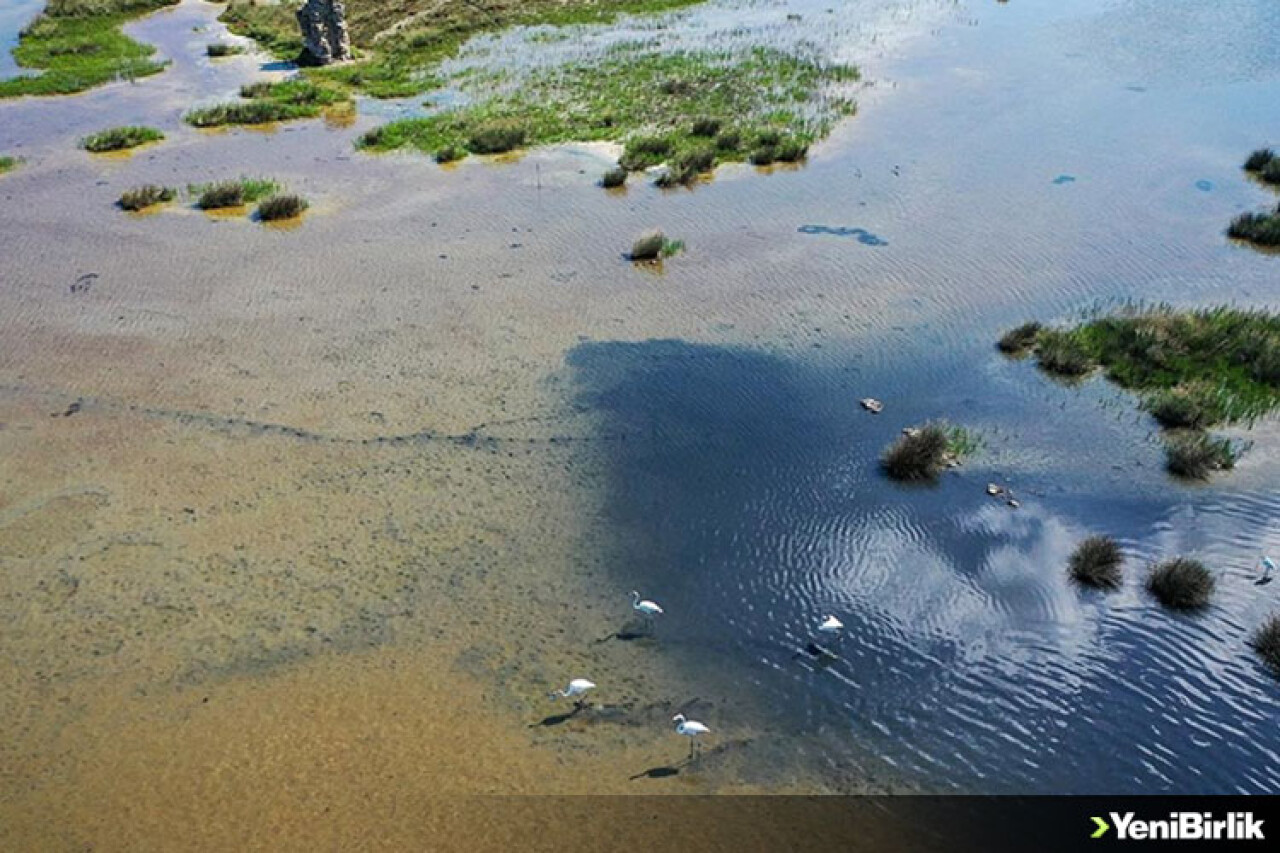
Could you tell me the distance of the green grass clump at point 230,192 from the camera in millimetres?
28562

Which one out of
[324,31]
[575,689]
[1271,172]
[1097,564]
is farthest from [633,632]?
[324,31]

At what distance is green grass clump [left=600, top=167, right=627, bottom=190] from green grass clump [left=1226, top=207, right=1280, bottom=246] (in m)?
16.2

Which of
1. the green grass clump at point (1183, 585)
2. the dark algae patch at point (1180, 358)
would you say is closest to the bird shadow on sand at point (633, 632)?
the green grass clump at point (1183, 585)

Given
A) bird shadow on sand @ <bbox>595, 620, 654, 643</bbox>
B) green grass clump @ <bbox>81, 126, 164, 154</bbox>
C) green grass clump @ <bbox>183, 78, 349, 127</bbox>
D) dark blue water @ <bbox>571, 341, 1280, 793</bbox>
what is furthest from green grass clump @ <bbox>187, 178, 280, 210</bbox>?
bird shadow on sand @ <bbox>595, 620, 654, 643</bbox>

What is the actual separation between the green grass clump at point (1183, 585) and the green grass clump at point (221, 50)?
44.4m

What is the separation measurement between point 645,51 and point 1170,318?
2780 centimetres

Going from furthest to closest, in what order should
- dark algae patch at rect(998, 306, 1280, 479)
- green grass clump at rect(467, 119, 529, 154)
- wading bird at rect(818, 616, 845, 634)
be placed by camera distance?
green grass clump at rect(467, 119, 529, 154)
dark algae patch at rect(998, 306, 1280, 479)
wading bird at rect(818, 616, 845, 634)

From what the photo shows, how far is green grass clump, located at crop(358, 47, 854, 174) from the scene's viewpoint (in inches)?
1237

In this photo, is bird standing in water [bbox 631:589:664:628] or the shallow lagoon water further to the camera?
bird standing in water [bbox 631:589:664:628]

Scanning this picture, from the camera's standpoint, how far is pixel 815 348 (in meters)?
20.6

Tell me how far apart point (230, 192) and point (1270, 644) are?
27286 millimetres

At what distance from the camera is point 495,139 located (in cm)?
3209

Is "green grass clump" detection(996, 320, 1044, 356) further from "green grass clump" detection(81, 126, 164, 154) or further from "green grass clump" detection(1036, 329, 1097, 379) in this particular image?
"green grass clump" detection(81, 126, 164, 154)

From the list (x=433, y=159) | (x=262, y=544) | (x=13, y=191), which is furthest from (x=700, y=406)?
(x=13, y=191)
